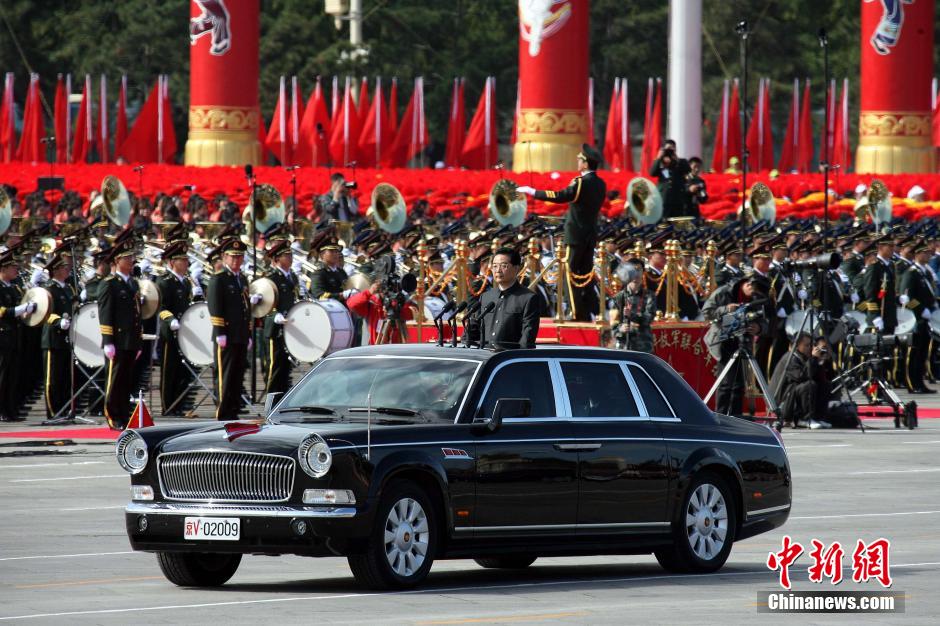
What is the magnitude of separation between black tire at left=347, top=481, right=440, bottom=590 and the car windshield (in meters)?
0.58

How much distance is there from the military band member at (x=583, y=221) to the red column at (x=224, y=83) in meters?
31.3

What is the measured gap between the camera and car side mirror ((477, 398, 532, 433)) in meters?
12.5

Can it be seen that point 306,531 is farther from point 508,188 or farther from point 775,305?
point 508,188

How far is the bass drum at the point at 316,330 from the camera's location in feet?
81.1

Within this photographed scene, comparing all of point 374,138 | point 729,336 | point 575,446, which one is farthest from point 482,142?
point 575,446

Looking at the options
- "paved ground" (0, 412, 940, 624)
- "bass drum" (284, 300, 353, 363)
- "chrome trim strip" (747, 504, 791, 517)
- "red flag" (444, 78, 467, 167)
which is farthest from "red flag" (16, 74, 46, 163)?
"chrome trim strip" (747, 504, 791, 517)

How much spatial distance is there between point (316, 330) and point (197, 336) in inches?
53.3

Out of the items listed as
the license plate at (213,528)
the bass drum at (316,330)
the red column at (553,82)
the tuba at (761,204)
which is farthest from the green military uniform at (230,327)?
the red column at (553,82)

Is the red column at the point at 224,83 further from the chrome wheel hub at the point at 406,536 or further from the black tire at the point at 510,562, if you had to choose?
the chrome wheel hub at the point at 406,536

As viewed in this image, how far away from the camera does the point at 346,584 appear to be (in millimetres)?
12586

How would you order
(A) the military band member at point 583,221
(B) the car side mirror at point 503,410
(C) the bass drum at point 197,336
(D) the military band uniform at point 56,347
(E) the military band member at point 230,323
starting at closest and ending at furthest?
1. (B) the car side mirror at point 503,410
2. (A) the military band member at point 583,221
3. (E) the military band member at point 230,323
4. (C) the bass drum at point 197,336
5. (D) the military band uniform at point 56,347

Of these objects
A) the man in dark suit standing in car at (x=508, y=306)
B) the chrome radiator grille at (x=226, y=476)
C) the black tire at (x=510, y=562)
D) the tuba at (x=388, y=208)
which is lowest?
the black tire at (x=510, y=562)

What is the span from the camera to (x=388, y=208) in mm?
33719

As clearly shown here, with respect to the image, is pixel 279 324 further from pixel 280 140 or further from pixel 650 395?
pixel 280 140
